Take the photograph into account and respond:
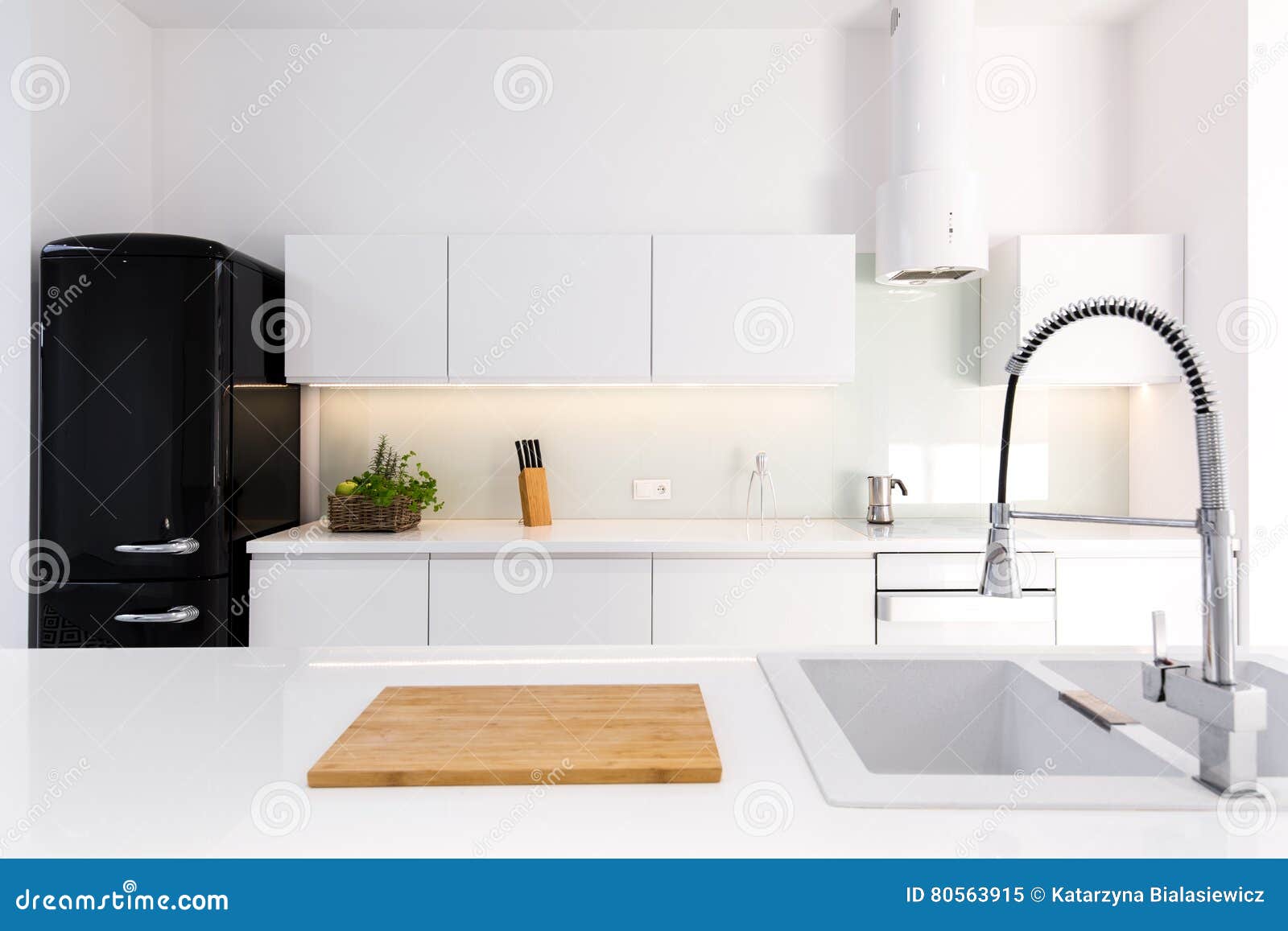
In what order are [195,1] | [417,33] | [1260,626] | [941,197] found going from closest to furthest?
1. [1260,626]
2. [941,197]
3. [195,1]
4. [417,33]

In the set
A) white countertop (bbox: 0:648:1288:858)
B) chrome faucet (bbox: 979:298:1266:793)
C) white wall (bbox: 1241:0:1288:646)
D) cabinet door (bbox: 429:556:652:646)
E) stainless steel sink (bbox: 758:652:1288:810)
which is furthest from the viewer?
cabinet door (bbox: 429:556:652:646)

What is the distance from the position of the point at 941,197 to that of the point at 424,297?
1.70 m

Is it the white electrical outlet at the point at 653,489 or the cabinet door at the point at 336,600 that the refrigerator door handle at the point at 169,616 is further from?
the white electrical outlet at the point at 653,489

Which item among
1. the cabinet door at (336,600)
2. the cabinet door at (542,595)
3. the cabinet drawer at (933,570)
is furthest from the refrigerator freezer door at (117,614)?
the cabinet drawer at (933,570)

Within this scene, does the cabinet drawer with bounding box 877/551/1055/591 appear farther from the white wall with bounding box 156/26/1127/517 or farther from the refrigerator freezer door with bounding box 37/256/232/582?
the refrigerator freezer door with bounding box 37/256/232/582

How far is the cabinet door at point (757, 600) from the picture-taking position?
259 centimetres

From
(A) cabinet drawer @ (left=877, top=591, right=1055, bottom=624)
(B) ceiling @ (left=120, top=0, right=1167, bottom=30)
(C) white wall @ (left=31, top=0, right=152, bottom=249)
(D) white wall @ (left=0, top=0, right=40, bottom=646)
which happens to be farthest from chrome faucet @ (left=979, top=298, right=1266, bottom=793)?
(C) white wall @ (left=31, top=0, right=152, bottom=249)

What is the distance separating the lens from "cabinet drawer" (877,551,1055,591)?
256 cm

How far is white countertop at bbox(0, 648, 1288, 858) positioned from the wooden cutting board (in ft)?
0.06

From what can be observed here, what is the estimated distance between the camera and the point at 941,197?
2686 millimetres

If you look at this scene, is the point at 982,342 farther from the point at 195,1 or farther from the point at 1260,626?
the point at 195,1

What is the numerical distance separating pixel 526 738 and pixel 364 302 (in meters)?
2.17
